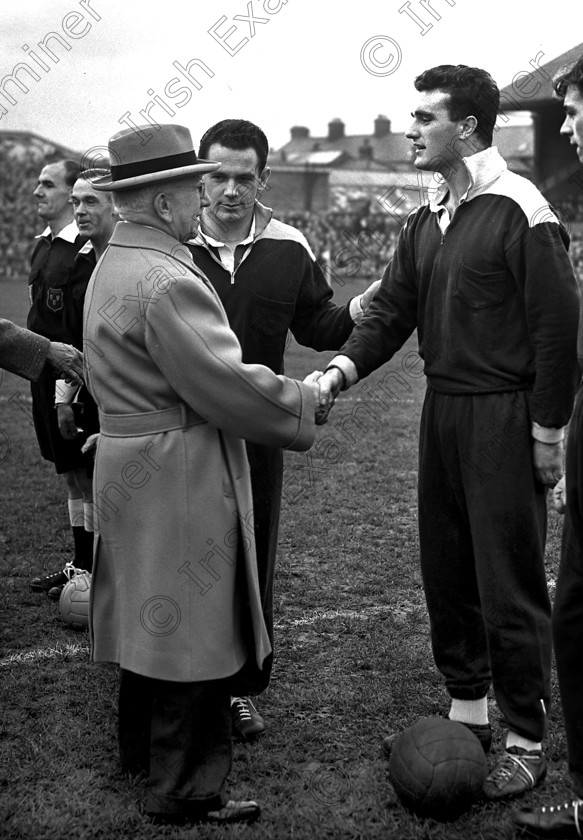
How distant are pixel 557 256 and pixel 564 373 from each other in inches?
17.5

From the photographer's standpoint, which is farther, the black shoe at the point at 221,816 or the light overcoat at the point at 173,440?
the black shoe at the point at 221,816

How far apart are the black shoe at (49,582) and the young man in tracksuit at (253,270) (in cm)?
228

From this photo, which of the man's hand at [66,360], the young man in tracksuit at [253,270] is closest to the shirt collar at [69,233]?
the man's hand at [66,360]

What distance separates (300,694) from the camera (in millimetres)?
4961

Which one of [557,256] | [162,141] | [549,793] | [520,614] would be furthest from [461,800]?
[162,141]

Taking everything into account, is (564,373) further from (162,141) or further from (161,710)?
(161,710)

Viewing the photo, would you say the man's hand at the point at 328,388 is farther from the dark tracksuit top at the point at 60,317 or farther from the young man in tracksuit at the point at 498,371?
the dark tracksuit top at the point at 60,317

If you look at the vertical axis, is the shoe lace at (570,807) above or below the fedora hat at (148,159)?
below

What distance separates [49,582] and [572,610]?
4.02m

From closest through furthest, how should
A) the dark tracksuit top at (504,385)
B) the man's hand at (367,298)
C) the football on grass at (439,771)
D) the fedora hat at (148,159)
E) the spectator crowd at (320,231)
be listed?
1. the fedora hat at (148,159)
2. the football on grass at (439,771)
3. the dark tracksuit top at (504,385)
4. the man's hand at (367,298)
5. the spectator crowd at (320,231)

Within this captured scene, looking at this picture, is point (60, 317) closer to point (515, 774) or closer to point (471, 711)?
point (471, 711)

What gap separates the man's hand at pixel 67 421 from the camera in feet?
20.1

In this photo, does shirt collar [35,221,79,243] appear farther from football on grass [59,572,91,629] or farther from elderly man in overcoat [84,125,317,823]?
elderly man in overcoat [84,125,317,823]

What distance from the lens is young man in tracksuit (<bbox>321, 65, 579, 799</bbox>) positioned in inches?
151
